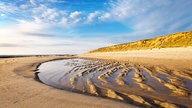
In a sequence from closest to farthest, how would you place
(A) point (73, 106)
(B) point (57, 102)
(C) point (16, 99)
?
(A) point (73, 106) → (B) point (57, 102) → (C) point (16, 99)

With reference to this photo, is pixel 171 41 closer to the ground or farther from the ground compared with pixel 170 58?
farther from the ground

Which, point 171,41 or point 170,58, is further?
point 171,41

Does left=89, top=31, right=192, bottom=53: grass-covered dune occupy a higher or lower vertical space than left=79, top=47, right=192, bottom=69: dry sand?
higher

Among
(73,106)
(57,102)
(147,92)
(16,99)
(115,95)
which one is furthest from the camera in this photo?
(147,92)

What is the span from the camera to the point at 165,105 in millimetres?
4734

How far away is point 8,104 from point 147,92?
4111 millimetres

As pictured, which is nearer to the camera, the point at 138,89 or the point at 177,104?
the point at 177,104

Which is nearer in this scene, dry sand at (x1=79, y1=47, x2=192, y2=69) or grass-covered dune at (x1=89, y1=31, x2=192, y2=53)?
dry sand at (x1=79, y1=47, x2=192, y2=69)

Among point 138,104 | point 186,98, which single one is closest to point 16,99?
point 138,104

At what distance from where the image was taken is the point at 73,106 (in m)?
4.62

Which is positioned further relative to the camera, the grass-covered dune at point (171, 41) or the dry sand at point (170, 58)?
the grass-covered dune at point (171, 41)

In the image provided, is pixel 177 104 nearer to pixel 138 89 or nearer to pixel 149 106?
pixel 149 106

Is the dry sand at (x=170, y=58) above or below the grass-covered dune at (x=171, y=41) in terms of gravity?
below

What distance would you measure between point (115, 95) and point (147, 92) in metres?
1.14
